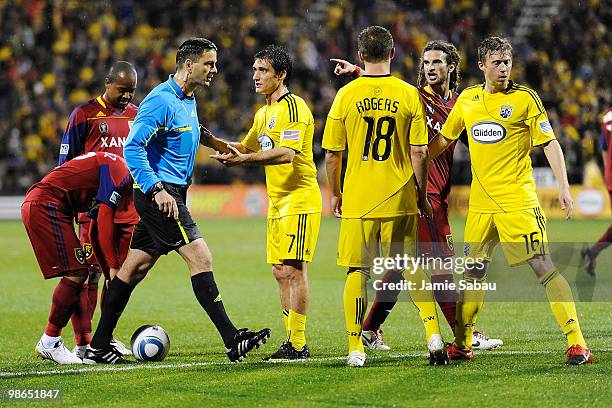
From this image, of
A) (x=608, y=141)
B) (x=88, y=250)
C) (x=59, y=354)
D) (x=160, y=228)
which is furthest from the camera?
(x=608, y=141)

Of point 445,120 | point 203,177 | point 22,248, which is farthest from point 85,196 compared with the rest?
point 203,177

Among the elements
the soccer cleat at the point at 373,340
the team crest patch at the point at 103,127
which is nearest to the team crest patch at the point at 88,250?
the team crest patch at the point at 103,127

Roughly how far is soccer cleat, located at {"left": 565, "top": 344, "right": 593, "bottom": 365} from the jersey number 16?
179cm

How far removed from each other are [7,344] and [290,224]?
275 centimetres

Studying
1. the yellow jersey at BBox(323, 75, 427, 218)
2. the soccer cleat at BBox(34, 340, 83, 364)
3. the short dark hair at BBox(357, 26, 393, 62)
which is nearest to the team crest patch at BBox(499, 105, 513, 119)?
the yellow jersey at BBox(323, 75, 427, 218)

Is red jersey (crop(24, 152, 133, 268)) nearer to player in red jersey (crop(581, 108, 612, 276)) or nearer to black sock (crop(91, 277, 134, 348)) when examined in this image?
black sock (crop(91, 277, 134, 348))

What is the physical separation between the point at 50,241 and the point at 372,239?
2.44 m

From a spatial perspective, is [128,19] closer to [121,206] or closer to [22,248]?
[22,248]

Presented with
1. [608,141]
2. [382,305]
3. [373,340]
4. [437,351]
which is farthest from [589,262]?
[437,351]

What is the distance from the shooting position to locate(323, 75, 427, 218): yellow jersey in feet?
23.7

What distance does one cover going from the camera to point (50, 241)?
8023 millimetres

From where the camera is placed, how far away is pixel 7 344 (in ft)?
29.6

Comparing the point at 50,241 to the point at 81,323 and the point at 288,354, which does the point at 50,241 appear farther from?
the point at 288,354

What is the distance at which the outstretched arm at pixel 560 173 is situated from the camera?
280 inches
